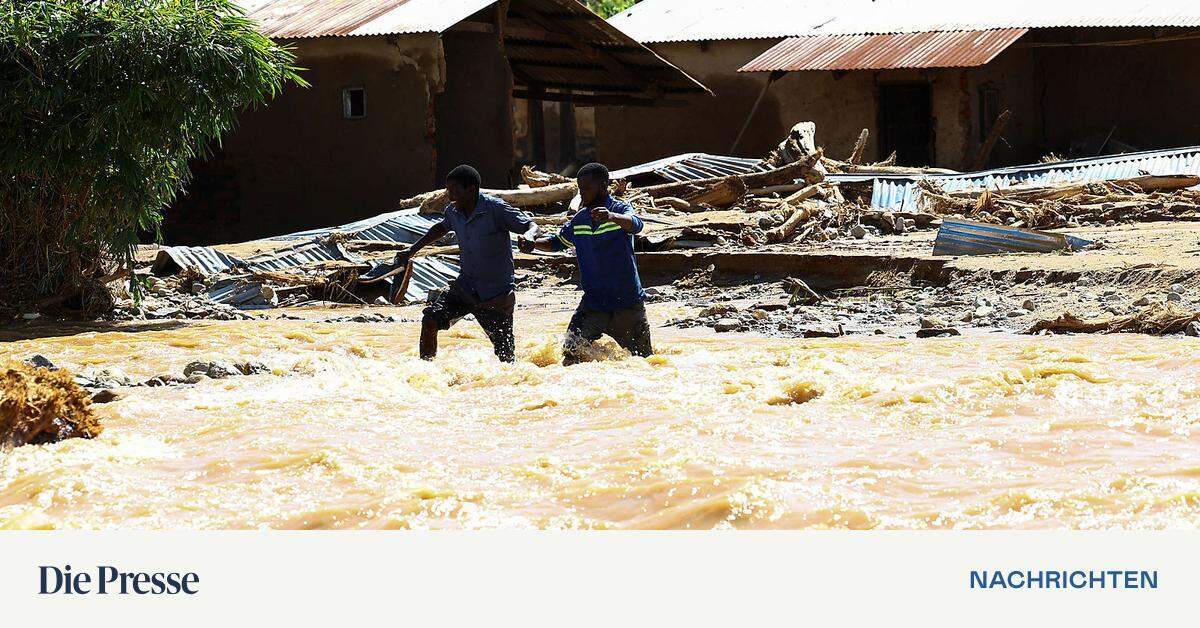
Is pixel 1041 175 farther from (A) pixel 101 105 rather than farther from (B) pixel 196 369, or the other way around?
(B) pixel 196 369

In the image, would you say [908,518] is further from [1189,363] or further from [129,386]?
[129,386]

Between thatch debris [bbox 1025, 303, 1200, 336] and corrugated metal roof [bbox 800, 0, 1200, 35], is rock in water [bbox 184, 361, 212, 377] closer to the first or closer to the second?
thatch debris [bbox 1025, 303, 1200, 336]

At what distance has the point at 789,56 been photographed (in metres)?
21.7

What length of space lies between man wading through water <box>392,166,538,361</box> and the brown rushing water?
0.32 metres

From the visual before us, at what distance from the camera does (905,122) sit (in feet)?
72.8

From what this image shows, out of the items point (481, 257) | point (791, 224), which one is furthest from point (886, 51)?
point (481, 257)

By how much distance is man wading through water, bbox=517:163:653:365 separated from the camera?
25.4ft

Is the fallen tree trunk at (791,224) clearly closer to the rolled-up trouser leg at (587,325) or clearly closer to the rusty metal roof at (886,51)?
the rusty metal roof at (886,51)

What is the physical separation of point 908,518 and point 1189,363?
3.50 meters

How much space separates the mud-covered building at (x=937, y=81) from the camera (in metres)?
20.9

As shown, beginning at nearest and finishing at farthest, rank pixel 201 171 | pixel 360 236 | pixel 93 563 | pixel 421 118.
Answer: pixel 93 563
pixel 360 236
pixel 421 118
pixel 201 171

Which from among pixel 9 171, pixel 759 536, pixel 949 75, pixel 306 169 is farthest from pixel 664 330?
pixel 949 75

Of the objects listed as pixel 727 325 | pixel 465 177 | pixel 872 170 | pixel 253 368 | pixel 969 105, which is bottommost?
pixel 727 325

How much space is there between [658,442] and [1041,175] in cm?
1277
